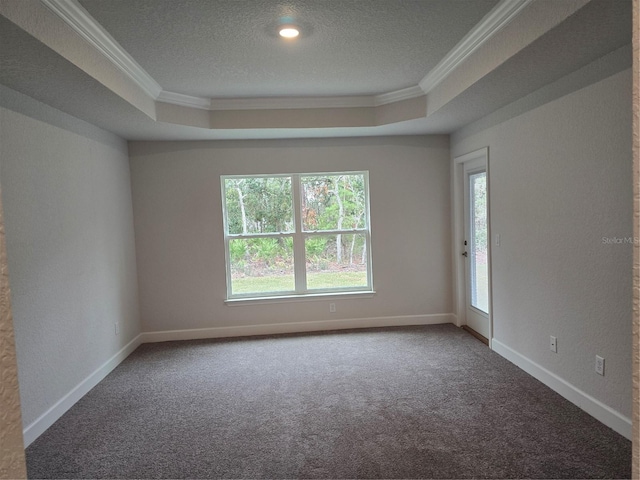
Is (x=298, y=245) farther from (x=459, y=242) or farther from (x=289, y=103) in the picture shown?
(x=459, y=242)

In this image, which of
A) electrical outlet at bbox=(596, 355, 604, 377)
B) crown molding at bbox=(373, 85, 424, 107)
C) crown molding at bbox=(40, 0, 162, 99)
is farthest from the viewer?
crown molding at bbox=(373, 85, 424, 107)

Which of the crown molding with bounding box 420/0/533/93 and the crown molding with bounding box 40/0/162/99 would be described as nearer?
the crown molding with bounding box 40/0/162/99

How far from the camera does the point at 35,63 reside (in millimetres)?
2080

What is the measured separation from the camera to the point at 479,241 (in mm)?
4141

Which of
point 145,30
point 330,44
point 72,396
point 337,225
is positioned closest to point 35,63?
point 145,30

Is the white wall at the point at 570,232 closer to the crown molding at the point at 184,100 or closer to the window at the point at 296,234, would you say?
the window at the point at 296,234

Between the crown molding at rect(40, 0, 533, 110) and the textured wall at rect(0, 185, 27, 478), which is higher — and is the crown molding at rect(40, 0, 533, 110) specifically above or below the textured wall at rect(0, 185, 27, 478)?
above

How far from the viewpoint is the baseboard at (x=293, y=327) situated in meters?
4.41

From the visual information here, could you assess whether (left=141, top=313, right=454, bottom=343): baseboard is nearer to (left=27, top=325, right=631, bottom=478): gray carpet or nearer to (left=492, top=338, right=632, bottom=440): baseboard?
(left=27, top=325, right=631, bottom=478): gray carpet

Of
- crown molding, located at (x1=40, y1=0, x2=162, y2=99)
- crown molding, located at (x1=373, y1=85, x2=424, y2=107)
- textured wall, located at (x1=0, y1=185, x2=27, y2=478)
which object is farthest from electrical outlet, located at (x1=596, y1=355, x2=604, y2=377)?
crown molding, located at (x1=40, y1=0, x2=162, y2=99)

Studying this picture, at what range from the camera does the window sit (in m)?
4.54

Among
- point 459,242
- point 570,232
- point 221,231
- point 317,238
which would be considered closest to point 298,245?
point 317,238

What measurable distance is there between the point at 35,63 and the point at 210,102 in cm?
174

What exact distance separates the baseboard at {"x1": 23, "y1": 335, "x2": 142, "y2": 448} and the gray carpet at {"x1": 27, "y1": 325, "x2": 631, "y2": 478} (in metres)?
0.06
